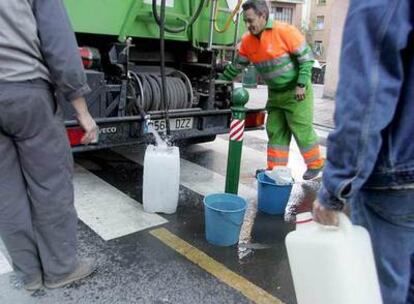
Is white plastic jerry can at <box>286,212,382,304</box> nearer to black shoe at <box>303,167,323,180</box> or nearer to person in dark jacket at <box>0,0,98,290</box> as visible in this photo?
person in dark jacket at <box>0,0,98,290</box>

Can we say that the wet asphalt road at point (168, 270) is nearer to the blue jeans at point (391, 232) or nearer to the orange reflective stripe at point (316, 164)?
the orange reflective stripe at point (316, 164)

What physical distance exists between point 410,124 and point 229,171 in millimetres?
2581

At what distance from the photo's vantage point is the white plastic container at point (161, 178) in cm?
365

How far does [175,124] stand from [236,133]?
2.91ft

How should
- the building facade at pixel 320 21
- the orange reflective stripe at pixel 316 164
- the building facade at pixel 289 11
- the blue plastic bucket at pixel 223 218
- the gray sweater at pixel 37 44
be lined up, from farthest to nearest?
the building facade at pixel 289 11
the building facade at pixel 320 21
the orange reflective stripe at pixel 316 164
the blue plastic bucket at pixel 223 218
the gray sweater at pixel 37 44

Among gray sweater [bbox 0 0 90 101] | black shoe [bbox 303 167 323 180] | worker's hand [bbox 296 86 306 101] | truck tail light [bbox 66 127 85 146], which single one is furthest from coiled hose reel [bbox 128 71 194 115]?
gray sweater [bbox 0 0 90 101]

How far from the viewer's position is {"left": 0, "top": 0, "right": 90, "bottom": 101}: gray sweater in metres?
2.26

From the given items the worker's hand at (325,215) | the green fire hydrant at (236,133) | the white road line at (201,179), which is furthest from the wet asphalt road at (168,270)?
the worker's hand at (325,215)

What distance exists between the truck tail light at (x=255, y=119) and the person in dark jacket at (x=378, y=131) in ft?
12.0

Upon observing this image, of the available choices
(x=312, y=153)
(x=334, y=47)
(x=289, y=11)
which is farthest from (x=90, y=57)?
(x=289, y=11)

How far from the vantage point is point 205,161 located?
18.4 ft

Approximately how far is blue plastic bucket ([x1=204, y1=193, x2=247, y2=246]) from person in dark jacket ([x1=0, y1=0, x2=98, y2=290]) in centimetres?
98

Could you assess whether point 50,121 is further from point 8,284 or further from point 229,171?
point 229,171

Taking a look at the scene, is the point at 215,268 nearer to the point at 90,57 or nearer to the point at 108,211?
the point at 108,211
